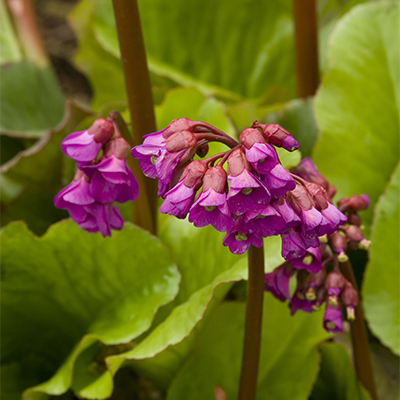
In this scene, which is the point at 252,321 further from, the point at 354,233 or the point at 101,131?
the point at 101,131

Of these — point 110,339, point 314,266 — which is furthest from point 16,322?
point 314,266

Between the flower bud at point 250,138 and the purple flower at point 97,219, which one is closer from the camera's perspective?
the flower bud at point 250,138

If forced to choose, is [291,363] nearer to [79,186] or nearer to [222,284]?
[222,284]

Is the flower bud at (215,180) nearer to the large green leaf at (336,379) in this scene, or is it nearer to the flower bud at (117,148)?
the flower bud at (117,148)

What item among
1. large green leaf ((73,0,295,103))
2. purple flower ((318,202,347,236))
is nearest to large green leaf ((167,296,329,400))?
purple flower ((318,202,347,236))

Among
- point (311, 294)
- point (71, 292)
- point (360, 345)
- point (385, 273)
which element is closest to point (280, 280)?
point (311, 294)

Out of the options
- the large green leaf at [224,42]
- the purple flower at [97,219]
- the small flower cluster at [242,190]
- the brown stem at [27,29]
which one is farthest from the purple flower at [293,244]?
the brown stem at [27,29]
